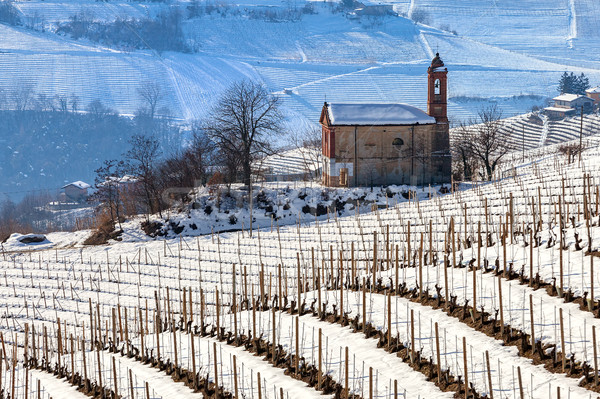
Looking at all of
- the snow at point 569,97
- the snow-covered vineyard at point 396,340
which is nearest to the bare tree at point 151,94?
the snow at point 569,97

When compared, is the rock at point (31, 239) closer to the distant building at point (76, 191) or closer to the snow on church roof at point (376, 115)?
the snow on church roof at point (376, 115)

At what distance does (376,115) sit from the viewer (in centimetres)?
4756

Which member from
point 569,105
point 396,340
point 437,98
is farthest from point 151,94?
point 396,340

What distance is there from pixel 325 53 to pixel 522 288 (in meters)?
133

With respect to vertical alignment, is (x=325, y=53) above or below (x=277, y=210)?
above

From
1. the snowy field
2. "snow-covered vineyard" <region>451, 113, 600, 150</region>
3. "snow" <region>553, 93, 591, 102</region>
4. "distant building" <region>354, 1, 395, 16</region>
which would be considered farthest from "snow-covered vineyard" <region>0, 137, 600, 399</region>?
"distant building" <region>354, 1, 395, 16</region>

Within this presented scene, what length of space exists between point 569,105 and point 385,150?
51.9 m

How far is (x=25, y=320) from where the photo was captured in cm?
2875

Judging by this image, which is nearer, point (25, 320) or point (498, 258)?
point (498, 258)

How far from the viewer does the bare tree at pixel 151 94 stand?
130 meters

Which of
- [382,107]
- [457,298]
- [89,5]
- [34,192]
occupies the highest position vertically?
[89,5]

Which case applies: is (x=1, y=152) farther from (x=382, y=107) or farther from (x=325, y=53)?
(x=382, y=107)

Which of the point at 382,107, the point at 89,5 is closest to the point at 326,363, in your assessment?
the point at 382,107

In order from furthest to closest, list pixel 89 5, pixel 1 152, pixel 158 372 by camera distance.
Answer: pixel 89 5 < pixel 1 152 < pixel 158 372
